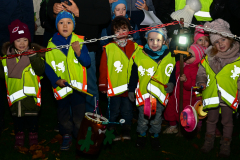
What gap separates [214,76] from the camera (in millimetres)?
4672

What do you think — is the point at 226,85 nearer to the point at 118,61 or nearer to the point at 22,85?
the point at 118,61

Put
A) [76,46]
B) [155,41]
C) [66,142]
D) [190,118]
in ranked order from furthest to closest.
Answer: [66,142], [155,41], [76,46], [190,118]

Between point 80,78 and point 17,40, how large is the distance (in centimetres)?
108

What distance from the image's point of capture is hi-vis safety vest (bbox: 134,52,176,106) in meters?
4.84

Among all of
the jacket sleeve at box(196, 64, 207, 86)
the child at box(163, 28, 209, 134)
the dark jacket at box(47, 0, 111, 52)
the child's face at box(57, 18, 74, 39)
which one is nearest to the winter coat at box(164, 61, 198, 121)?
the child at box(163, 28, 209, 134)

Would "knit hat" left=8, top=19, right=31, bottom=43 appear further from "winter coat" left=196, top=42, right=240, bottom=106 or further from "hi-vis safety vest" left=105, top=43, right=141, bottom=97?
"winter coat" left=196, top=42, right=240, bottom=106

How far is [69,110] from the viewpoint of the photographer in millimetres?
5035

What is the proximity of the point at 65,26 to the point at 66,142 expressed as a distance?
1.73m

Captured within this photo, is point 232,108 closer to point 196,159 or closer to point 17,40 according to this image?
point 196,159

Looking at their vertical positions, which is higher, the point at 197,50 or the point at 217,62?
the point at 197,50

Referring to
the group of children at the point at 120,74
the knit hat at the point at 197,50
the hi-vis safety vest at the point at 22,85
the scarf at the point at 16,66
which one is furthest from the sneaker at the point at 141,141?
the scarf at the point at 16,66

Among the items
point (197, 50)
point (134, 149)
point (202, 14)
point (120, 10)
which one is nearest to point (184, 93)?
point (197, 50)

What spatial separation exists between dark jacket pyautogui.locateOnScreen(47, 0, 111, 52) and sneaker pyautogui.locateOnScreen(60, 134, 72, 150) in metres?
1.37

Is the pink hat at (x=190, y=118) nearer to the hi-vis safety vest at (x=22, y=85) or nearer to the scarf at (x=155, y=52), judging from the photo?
the scarf at (x=155, y=52)
